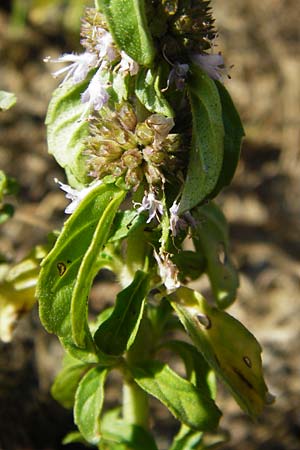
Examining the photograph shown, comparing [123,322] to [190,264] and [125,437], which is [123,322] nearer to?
[190,264]

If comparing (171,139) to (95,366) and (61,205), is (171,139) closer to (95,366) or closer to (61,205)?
(95,366)

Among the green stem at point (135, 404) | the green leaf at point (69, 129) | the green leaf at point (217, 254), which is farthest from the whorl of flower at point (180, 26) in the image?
the green stem at point (135, 404)

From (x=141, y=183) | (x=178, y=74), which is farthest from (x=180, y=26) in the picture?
(x=141, y=183)

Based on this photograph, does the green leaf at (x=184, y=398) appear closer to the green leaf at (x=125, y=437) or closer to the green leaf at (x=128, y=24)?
the green leaf at (x=125, y=437)

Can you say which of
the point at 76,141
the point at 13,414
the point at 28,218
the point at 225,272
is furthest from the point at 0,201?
the point at 28,218

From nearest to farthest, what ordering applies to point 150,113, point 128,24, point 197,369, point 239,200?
point 128,24 → point 150,113 → point 197,369 → point 239,200

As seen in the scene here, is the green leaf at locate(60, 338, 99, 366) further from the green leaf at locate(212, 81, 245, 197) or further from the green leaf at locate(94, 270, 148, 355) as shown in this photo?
the green leaf at locate(212, 81, 245, 197)
